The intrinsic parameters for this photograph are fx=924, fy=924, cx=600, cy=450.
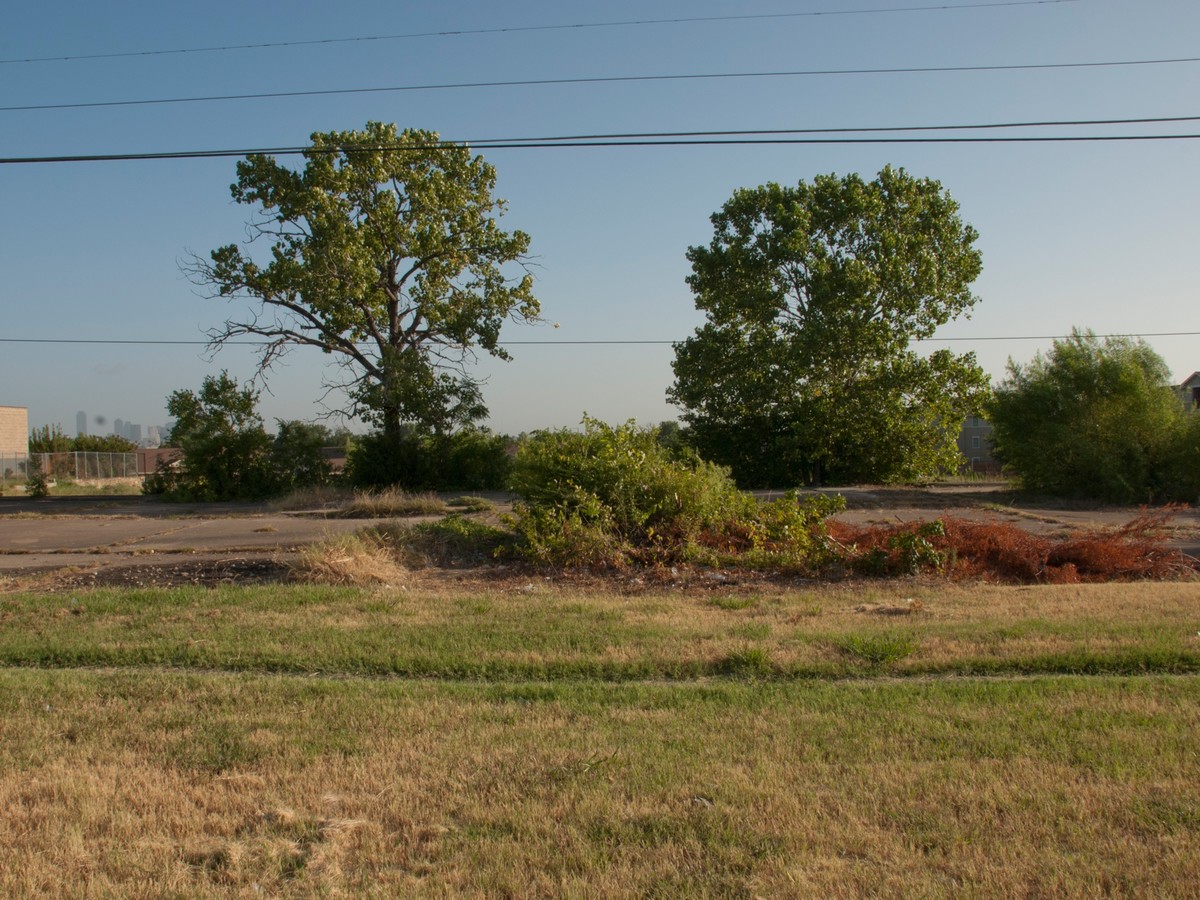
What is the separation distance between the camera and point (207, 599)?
31.3ft

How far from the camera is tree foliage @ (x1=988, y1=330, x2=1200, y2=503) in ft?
72.9

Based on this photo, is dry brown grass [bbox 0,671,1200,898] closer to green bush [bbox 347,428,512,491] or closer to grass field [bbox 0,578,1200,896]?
grass field [bbox 0,578,1200,896]

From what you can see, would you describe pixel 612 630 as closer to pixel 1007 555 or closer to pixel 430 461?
pixel 1007 555

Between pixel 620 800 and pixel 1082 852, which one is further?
pixel 620 800

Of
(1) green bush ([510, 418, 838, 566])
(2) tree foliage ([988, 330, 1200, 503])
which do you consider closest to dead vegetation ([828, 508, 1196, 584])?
(1) green bush ([510, 418, 838, 566])

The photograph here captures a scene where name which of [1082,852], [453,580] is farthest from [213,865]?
[453,580]

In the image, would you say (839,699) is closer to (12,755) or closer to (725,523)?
(12,755)

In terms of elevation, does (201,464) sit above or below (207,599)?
above

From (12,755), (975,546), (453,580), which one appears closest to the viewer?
(12,755)

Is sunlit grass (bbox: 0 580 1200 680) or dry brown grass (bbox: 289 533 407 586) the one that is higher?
dry brown grass (bbox: 289 533 407 586)

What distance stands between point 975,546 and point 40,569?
39.6 feet

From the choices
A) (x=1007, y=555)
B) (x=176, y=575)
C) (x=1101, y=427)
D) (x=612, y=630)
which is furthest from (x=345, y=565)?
(x=1101, y=427)

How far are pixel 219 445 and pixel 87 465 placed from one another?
25687 mm

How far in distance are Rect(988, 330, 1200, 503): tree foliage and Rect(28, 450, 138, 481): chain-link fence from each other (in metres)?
39.6
